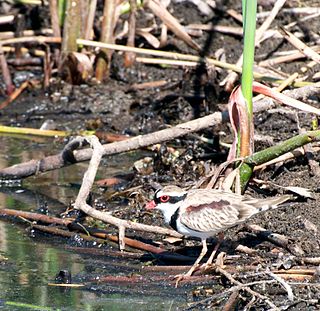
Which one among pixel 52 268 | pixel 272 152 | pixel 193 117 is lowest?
pixel 52 268

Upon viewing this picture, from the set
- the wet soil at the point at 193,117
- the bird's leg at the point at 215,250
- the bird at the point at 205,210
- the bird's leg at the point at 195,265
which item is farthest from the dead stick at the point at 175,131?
the bird's leg at the point at 195,265

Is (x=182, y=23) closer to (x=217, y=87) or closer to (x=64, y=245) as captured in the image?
(x=217, y=87)

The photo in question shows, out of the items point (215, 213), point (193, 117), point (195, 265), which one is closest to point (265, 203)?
point (215, 213)

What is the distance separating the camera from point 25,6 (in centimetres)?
1152

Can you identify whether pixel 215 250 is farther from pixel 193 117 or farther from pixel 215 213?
pixel 193 117

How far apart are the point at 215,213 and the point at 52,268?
124cm

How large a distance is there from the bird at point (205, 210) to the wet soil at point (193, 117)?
286 millimetres

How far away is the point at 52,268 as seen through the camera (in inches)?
269

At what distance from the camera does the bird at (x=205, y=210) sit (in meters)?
6.54

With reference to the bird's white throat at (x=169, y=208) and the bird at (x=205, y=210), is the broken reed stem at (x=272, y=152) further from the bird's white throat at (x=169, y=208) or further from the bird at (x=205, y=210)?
the bird's white throat at (x=169, y=208)

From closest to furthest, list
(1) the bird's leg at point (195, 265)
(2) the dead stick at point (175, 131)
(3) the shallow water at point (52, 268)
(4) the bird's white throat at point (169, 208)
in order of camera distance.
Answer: (3) the shallow water at point (52, 268)
(1) the bird's leg at point (195, 265)
(4) the bird's white throat at point (169, 208)
(2) the dead stick at point (175, 131)

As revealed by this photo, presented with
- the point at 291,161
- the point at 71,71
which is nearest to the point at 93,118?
the point at 71,71

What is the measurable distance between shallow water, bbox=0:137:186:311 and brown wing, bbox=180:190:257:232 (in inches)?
20.4

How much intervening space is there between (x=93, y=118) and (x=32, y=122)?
67 centimetres
